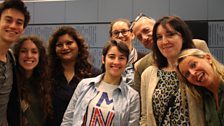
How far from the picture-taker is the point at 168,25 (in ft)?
7.26

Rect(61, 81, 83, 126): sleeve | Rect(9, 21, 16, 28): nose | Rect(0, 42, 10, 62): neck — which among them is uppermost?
Rect(9, 21, 16, 28): nose

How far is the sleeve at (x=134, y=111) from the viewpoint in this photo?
236 cm

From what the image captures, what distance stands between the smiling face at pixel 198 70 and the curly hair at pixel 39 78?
53.7 inches

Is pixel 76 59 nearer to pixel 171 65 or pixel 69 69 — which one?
pixel 69 69

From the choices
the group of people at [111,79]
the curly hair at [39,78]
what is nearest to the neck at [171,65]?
the group of people at [111,79]

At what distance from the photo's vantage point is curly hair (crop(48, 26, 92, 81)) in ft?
9.73

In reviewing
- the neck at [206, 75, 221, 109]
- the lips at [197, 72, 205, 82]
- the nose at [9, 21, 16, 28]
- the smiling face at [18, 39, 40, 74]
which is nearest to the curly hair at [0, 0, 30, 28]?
the nose at [9, 21, 16, 28]

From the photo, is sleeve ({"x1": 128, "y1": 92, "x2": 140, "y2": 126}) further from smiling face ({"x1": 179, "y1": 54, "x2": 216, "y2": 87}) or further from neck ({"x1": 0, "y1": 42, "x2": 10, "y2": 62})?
neck ({"x1": 0, "y1": 42, "x2": 10, "y2": 62})

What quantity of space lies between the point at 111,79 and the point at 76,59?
0.65 metres

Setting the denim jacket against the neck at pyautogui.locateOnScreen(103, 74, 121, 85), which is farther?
the neck at pyautogui.locateOnScreen(103, 74, 121, 85)

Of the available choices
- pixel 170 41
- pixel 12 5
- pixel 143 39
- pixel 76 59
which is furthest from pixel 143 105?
Answer: pixel 12 5

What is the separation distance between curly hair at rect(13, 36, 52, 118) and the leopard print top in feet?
3.52

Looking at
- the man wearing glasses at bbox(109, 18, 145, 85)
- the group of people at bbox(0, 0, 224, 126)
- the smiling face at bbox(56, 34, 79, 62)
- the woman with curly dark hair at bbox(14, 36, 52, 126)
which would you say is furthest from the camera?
the man wearing glasses at bbox(109, 18, 145, 85)

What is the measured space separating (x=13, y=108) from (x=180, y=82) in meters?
1.39
